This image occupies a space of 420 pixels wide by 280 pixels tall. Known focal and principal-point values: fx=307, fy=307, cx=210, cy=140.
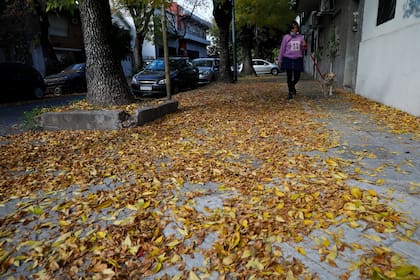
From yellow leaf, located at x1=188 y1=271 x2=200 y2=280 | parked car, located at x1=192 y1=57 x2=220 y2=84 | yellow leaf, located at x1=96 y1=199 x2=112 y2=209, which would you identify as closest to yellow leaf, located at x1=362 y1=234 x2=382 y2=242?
yellow leaf, located at x1=188 y1=271 x2=200 y2=280

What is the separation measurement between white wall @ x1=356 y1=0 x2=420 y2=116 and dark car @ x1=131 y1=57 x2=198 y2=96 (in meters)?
6.89

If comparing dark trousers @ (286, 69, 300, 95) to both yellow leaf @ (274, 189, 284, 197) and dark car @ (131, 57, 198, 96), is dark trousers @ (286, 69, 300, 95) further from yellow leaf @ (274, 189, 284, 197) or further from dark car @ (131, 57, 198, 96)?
yellow leaf @ (274, 189, 284, 197)

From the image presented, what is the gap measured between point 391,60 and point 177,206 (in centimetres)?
660

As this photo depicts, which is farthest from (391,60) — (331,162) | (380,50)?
(331,162)

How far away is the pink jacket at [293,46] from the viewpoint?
8.20 metres

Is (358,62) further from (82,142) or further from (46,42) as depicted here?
(46,42)

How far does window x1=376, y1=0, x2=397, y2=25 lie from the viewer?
7.26 metres

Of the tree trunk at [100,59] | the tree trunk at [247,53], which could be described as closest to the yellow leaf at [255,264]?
the tree trunk at [100,59]

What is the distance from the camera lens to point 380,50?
7773 millimetres

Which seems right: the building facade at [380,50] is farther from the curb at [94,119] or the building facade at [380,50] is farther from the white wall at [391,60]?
the curb at [94,119]

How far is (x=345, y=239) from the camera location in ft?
7.19

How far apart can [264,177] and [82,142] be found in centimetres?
324

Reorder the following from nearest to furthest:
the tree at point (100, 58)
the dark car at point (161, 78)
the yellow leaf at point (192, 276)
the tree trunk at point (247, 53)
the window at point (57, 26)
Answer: the yellow leaf at point (192, 276) < the tree at point (100, 58) < the dark car at point (161, 78) < the window at point (57, 26) < the tree trunk at point (247, 53)

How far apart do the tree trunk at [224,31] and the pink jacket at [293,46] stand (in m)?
8.35
